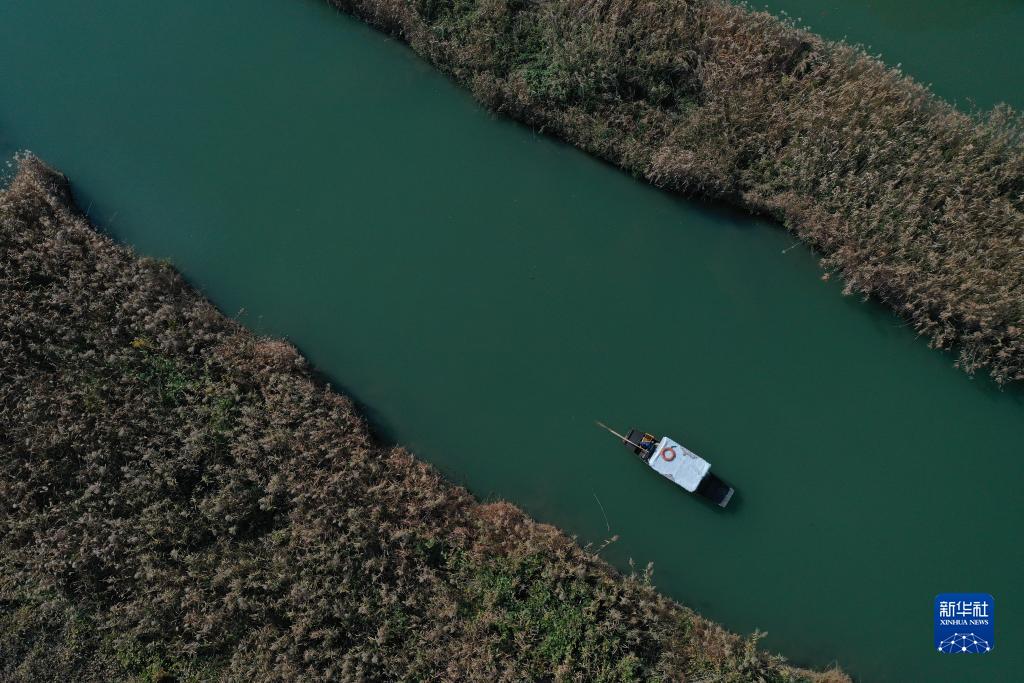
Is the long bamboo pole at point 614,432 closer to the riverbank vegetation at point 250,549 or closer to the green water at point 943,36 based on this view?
the riverbank vegetation at point 250,549

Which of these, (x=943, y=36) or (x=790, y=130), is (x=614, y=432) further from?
(x=943, y=36)

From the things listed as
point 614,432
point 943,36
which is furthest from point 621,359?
point 943,36

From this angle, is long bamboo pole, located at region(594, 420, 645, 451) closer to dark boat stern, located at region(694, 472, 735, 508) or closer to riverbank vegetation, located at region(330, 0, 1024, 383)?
dark boat stern, located at region(694, 472, 735, 508)

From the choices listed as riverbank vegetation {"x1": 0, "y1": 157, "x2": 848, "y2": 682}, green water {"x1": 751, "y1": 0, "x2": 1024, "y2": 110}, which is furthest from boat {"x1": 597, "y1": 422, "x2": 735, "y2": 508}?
green water {"x1": 751, "y1": 0, "x2": 1024, "y2": 110}

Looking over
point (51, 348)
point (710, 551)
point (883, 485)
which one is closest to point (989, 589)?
point (883, 485)

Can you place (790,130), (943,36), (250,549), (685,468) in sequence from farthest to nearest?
(943,36)
(790,130)
(685,468)
(250,549)

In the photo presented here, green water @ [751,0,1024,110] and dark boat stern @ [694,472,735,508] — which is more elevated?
green water @ [751,0,1024,110]
